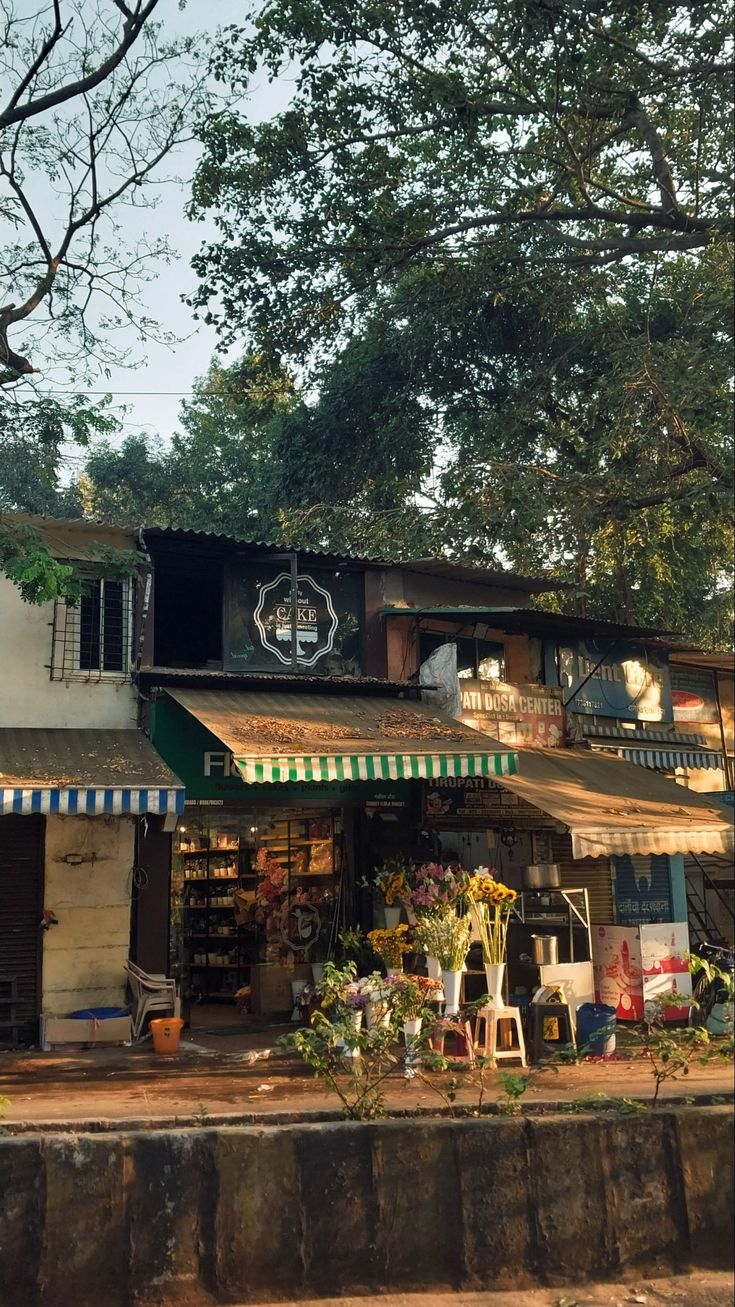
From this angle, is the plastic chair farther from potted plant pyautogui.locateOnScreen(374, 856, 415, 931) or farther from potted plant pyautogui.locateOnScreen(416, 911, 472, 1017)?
potted plant pyautogui.locateOnScreen(416, 911, 472, 1017)

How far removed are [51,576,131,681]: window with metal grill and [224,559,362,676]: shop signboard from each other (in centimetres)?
127

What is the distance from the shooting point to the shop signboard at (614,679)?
562 inches

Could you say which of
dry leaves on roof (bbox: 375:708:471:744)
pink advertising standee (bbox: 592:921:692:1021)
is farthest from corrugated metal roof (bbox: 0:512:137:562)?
pink advertising standee (bbox: 592:921:692:1021)

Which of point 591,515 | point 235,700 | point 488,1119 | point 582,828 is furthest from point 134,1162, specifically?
point 591,515

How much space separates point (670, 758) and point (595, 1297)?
10.9 meters

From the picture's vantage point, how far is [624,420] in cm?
1309

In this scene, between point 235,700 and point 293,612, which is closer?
A: point 235,700

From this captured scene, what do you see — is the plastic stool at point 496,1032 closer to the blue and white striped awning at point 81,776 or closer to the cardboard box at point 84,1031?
the blue and white striped awning at point 81,776

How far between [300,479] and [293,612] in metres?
8.47

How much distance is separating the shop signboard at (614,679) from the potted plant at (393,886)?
4.08 meters

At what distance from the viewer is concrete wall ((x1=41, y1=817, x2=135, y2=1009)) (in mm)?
10820

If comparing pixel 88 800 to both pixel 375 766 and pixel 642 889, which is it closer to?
pixel 375 766

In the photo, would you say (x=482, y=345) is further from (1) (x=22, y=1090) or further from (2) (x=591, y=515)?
(1) (x=22, y=1090)

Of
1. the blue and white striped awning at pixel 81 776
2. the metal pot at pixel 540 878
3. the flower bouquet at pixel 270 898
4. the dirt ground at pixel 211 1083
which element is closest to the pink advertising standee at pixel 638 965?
the metal pot at pixel 540 878
